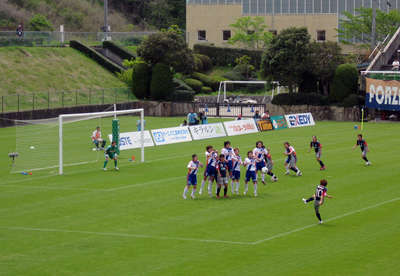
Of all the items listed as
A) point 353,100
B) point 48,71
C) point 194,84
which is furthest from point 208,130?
point 194,84

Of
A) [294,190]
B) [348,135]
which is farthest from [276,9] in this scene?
[294,190]

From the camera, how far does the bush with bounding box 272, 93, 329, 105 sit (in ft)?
223

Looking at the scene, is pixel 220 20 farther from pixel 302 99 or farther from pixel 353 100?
pixel 353 100

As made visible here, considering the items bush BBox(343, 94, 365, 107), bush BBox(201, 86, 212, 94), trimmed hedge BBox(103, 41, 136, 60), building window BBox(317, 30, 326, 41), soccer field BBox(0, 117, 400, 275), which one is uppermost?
building window BBox(317, 30, 326, 41)

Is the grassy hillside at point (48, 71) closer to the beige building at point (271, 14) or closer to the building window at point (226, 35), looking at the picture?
the beige building at point (271, 14)

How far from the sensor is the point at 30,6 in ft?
353

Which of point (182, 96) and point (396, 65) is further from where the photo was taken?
point (182, 96)

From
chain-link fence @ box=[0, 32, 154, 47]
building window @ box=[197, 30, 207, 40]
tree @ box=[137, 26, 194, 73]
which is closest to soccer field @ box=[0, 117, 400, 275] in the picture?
tree @ box=[137, 26, 194, 73]

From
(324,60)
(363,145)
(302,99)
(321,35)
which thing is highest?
(321,35)

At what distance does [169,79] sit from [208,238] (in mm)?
52609

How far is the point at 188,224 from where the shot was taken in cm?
2453

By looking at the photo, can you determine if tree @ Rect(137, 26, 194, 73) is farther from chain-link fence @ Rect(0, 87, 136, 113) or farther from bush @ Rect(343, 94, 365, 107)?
bush @ Rect(343, 94, 365, 107)

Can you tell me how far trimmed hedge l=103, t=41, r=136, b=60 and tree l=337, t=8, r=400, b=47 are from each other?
2889cm

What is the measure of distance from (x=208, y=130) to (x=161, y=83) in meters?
21.1
